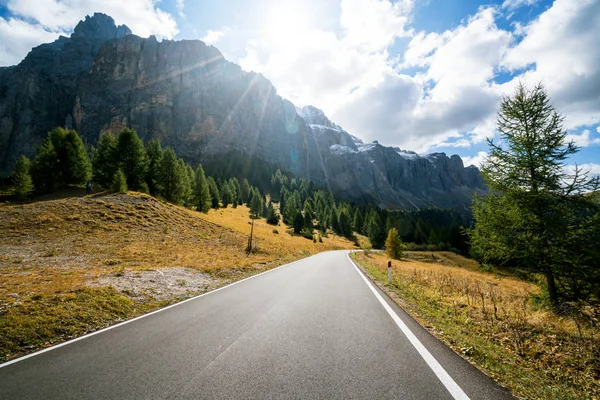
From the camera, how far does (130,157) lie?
42.4 metres

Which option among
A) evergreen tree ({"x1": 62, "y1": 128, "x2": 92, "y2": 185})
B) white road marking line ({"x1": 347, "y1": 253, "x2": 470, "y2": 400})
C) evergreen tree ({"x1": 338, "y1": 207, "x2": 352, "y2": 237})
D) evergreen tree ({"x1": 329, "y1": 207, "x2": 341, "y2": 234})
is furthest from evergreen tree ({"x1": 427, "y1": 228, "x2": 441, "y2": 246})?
evergreen tree ({"x1": 62, "y1": 128, "x2": 92, "y2": 185})

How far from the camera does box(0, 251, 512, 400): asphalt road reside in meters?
3.15

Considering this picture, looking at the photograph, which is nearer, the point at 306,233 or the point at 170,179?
the point at 170,179

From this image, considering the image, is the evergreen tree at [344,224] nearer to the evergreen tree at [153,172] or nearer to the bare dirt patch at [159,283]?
the evergreen tree at [153,172]

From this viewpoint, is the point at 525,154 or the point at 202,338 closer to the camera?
the point at 202,338

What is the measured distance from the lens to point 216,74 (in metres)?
179

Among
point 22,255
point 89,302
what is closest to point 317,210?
point 22,255

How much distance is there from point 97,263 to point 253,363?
16304mm

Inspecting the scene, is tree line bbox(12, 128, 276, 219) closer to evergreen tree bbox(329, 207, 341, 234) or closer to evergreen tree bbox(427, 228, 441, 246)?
evergreen tree bbox(329, 207, 341, 234)

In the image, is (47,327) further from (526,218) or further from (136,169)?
(136,169)

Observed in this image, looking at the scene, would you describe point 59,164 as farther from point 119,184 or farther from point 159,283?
point 159,283

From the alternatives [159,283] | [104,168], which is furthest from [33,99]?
[159,283]

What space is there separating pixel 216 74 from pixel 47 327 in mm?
202237

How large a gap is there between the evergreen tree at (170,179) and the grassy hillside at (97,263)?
13963 millimetres
